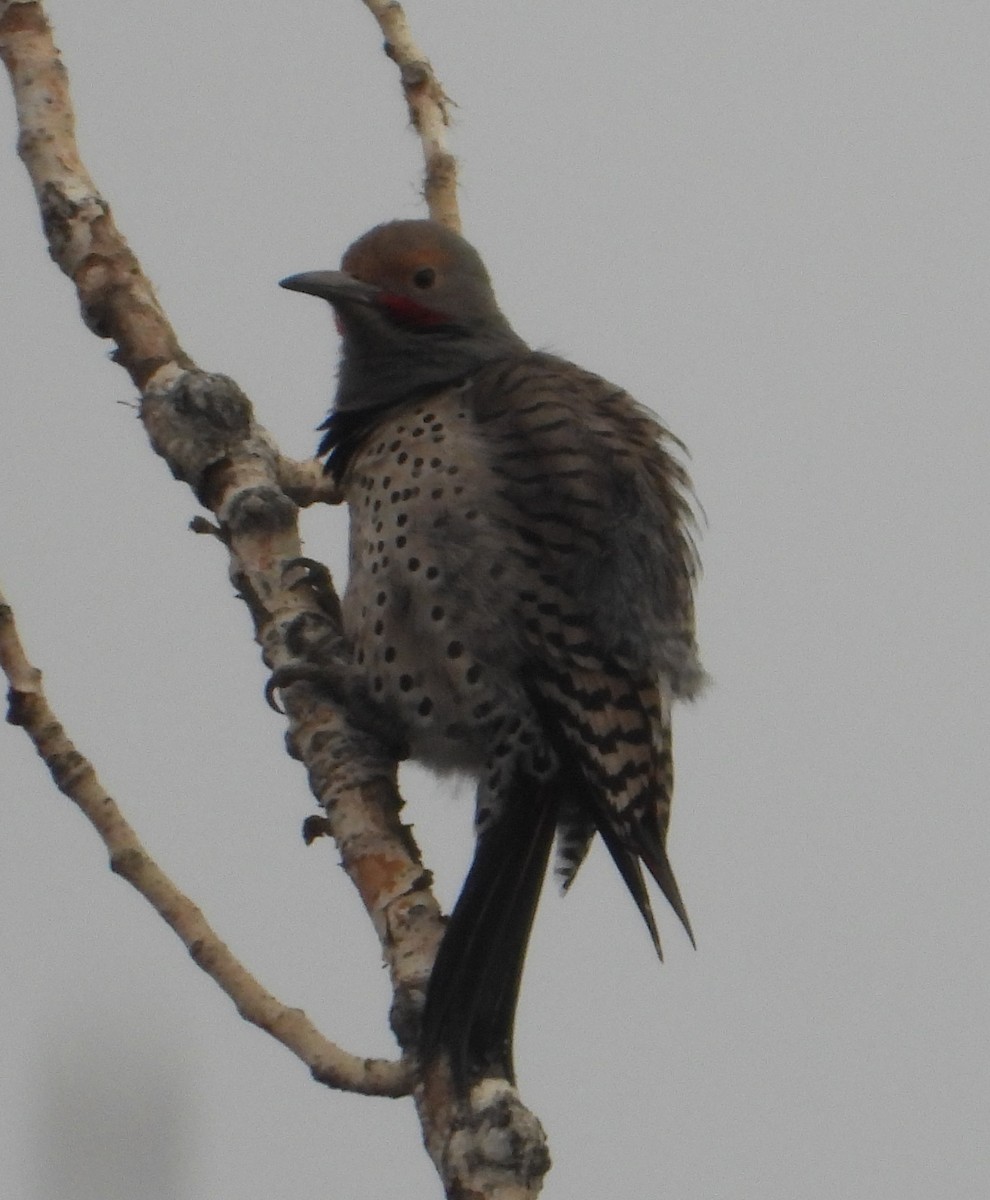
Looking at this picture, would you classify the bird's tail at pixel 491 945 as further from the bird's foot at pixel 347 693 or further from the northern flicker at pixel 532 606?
the bird's foot at pixel 347 693

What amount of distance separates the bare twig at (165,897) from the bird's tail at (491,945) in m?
0.09

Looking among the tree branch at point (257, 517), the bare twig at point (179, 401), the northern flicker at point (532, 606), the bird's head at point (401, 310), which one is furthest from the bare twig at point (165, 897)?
the bird's head at point (401, 310)

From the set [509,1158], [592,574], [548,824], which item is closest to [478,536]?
[592,574]

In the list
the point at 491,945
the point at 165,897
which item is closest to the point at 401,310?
the point at 491,945

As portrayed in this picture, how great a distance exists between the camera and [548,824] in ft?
11.9

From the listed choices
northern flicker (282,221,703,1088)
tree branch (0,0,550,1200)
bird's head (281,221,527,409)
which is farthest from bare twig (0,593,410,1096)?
bird's head (281,221,527,409)

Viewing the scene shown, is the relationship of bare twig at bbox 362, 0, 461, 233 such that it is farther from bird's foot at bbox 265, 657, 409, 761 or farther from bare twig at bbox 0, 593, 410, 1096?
bare twig at bbox 0, 593, 410, 1096

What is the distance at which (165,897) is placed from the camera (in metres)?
2.80

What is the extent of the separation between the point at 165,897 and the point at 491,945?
0.58 metres

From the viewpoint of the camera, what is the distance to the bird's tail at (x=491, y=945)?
2.66 meters

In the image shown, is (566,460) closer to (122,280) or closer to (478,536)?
(478,536)

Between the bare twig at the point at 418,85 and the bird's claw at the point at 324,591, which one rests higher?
the bare twig at the point at 418,85

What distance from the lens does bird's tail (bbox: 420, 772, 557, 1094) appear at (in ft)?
8.74

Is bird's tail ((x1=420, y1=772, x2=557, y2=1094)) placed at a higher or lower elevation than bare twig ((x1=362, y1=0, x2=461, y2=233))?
lower
